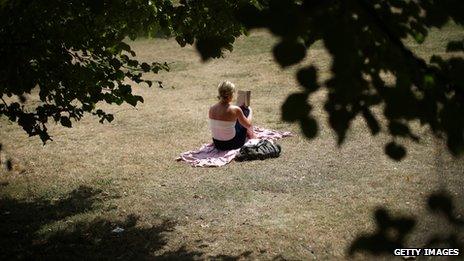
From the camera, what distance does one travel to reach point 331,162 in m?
7.85

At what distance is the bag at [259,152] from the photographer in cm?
820

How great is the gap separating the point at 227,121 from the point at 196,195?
2.13 metres

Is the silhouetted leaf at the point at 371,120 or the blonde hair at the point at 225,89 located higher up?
the silhouetted leaf at the point at 371,120

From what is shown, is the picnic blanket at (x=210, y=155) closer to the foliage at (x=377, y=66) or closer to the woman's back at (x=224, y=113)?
the woman's back at (x=224, y=113)

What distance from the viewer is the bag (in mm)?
8195

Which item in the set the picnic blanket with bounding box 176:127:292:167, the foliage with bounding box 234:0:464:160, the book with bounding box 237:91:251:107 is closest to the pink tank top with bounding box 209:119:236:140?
the picnic blanket with bounding box 176:127:292:167

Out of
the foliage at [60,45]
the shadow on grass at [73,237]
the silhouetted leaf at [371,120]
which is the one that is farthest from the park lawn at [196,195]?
the foliage at [60,45]

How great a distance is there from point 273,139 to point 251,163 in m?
1.42

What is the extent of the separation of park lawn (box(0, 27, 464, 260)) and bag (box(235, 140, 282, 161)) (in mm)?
161

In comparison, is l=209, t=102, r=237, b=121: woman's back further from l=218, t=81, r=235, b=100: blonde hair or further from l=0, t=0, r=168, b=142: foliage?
l=0, t=0, r=168, b=142: foliage

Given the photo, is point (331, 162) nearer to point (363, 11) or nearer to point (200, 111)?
point (200, 111)

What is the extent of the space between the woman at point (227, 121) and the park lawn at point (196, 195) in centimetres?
83

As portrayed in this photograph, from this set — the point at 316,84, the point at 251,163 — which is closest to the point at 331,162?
the point at 251,163

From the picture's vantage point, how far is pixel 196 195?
688cm
